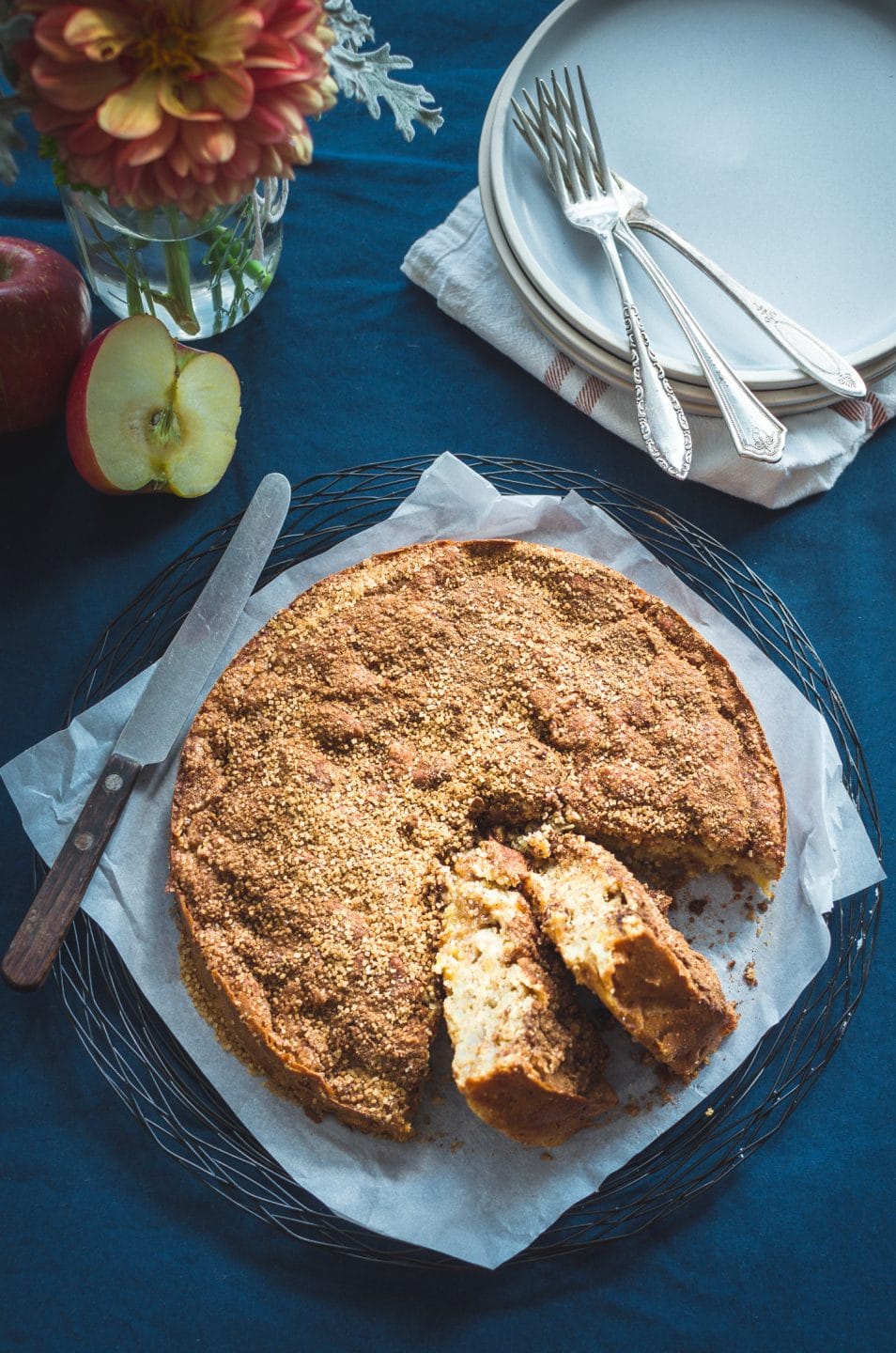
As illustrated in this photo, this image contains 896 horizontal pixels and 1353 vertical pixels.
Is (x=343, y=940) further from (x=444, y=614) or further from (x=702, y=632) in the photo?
(x=702, y=632)

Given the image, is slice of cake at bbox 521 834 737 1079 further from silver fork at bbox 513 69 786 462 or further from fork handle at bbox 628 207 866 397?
fork handle at bbox 628 207 866 397

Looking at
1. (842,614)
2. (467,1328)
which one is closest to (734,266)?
(842,614)

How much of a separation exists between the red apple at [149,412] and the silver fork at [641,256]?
1.02 meters

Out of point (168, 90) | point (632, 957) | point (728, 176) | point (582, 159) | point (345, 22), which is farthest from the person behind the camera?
point (728, 176)

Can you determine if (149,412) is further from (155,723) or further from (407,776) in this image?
(407,776)

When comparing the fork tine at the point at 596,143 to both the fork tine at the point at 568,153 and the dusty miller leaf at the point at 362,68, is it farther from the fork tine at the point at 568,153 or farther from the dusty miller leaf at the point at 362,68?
the dusty miller leaf at the point at 362,68

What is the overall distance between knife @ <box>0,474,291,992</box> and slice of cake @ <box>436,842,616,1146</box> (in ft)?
2.51

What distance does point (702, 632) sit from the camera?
291cm

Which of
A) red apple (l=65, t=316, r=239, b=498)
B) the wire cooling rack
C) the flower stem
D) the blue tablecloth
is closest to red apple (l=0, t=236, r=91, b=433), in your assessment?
red apple (l=65, t=316, r=239, b=498)

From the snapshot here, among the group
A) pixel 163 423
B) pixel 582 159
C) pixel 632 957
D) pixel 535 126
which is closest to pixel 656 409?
pixel 582 159

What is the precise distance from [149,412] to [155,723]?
0.76 meters

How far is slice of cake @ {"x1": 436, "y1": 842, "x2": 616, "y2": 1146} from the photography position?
7.75 feet

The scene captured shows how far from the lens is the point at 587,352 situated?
296 cm

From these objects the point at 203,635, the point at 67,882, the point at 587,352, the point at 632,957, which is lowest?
the point at 67,882
